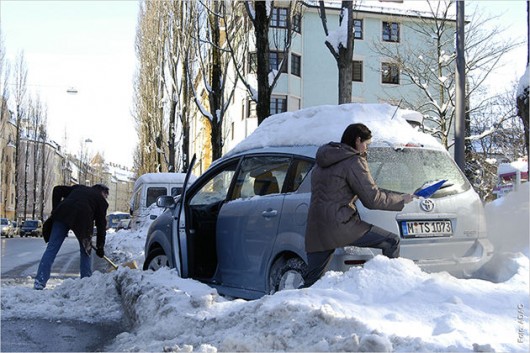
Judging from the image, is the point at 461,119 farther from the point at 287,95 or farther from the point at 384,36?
the point at 384,36

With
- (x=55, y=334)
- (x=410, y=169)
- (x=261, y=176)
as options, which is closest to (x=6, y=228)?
(x=55, y=334)

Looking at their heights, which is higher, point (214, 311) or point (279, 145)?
point (279, 145)

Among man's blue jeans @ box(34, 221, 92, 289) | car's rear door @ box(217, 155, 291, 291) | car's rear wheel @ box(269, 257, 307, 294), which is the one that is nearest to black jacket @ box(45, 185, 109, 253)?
man's blue jeans @ box(34, 221, 92, 289)

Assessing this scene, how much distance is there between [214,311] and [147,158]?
42.9m

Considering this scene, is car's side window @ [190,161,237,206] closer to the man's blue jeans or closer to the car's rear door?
the car's rear door

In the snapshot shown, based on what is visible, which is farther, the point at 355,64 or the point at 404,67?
the point at 355,64

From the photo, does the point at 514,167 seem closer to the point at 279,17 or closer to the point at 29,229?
the point at 279,17

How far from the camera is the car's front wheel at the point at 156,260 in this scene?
24.4 feet

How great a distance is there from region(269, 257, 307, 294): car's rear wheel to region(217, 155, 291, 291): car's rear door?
11cm

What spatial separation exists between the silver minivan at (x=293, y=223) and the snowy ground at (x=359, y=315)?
0.45m

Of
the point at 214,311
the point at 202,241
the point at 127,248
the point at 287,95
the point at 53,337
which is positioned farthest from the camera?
the point at 287,95

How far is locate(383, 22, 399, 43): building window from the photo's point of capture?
1624 inches

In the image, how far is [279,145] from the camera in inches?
239

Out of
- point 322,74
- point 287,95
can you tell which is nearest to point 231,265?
point 287,95
